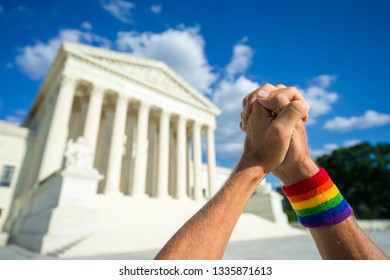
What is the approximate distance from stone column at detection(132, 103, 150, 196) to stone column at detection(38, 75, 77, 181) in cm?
850

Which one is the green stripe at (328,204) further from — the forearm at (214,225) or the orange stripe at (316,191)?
the forearm at (214,225)

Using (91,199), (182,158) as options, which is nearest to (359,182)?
(182,158)

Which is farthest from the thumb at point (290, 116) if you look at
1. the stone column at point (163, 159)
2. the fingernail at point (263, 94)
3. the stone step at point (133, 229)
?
the stone column at point (163, 159)

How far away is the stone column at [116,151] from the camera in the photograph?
28.5m

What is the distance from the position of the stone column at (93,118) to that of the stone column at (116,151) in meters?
2.10

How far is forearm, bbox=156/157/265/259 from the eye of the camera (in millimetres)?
1175

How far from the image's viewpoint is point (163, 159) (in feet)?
114

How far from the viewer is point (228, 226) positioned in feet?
4.09

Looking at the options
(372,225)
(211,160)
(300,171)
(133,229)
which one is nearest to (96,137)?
(133,229)

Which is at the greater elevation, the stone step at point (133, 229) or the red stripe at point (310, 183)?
the stone step at point (133, 229)

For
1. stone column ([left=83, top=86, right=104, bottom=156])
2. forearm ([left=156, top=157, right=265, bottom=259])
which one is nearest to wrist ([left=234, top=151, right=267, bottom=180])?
forearm ([left=156, top=157, right=265, bottom=259])

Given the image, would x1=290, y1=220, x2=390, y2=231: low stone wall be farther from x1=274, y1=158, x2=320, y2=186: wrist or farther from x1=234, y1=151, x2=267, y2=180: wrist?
x1=234, y1=151, x2=267, y2=180: wrist

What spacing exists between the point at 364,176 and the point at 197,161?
140ft

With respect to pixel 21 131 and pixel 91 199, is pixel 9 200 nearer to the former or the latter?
pixel 21 131
